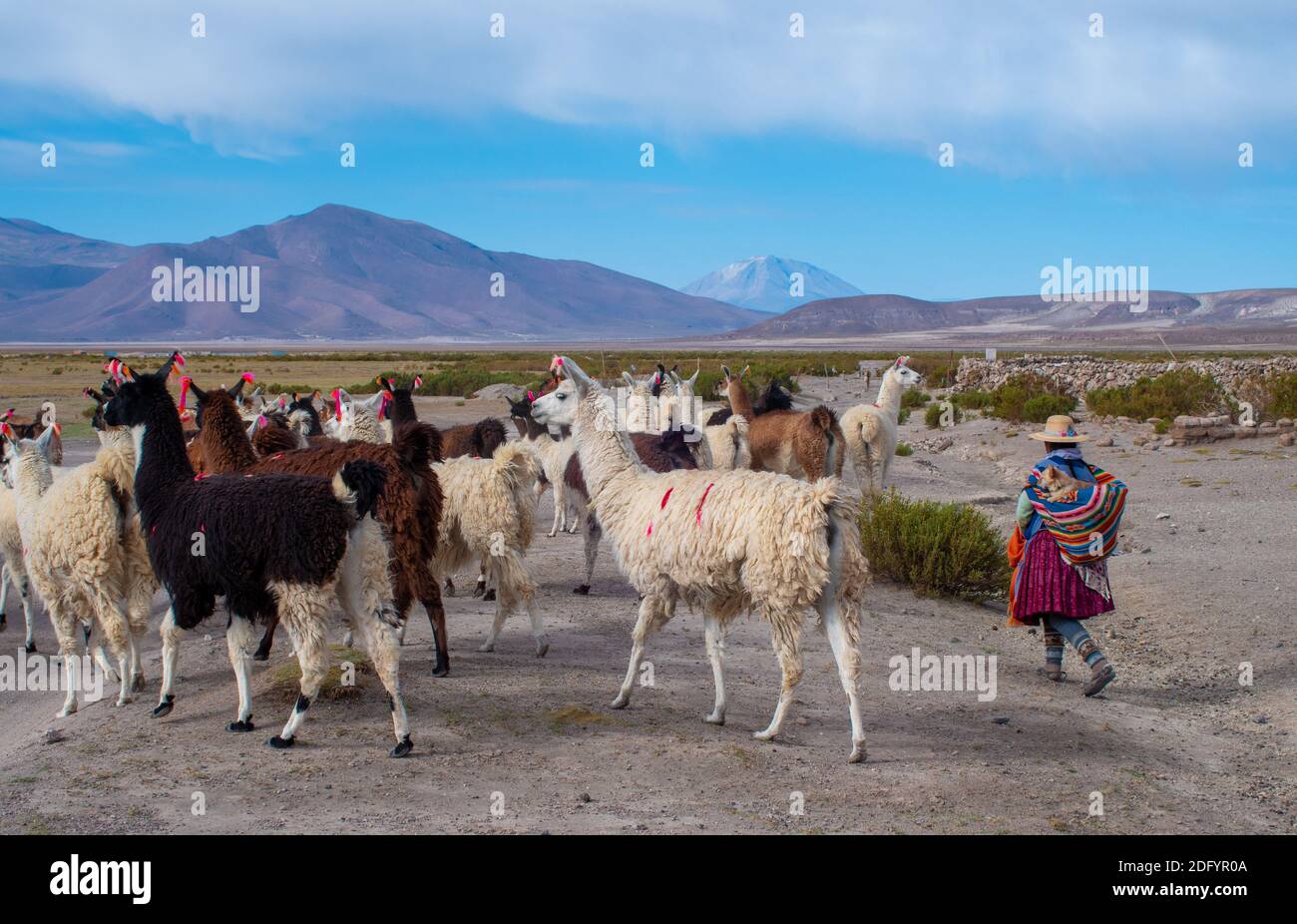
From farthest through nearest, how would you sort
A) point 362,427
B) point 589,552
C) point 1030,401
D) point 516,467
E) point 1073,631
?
point 1030,401
point 589,552
point 362,427
point 516,467
point 1073,631

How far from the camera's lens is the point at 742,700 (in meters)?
7.75

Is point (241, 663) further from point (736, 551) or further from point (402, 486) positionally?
point (736, 551)

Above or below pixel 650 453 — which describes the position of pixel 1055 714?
below

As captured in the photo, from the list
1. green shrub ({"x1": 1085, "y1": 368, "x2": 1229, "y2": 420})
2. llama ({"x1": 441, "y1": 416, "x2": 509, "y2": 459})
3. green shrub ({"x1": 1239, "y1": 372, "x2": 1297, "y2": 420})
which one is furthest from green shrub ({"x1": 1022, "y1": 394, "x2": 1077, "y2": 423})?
llama ({"x1": 441, "y1": 416, "x2": 509, "y2": 459})

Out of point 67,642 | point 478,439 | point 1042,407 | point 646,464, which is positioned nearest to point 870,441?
point 646,464

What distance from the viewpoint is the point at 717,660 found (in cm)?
714

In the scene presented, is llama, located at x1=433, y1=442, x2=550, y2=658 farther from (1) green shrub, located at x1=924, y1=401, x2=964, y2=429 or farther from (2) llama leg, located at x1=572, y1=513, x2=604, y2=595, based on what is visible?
(1) green shrub, located at x1=924, y1=401, x2=964, y2=429

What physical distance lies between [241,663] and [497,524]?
8.19ft

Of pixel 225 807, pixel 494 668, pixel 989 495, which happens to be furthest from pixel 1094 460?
pixel 225 807

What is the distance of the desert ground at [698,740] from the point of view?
5621 millimetres

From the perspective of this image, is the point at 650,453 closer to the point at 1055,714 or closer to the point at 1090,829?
the point at 1055,714

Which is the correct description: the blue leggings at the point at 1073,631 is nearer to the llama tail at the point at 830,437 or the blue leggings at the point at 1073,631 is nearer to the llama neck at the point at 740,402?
the llama tail at the point at 830,437

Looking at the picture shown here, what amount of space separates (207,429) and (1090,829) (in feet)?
21.7

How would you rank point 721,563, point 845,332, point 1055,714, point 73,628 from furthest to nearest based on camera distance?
point 845,332 → point 73,628 → point 1055,714 → point 721,563
